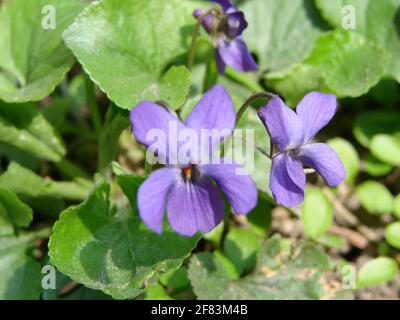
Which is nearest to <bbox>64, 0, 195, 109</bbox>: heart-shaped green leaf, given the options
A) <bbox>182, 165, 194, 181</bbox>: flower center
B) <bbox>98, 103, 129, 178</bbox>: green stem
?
<bbox>98, 103, 129, 178</bbox>: green stem

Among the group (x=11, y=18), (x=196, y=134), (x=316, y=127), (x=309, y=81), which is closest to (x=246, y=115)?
(x=309, y=81)

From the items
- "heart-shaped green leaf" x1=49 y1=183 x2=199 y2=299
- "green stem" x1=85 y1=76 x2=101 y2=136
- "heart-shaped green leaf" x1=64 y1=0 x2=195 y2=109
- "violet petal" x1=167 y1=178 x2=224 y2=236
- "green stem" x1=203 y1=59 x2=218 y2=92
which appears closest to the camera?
"violet petal" x1=167 y1=178 x2=224 y2=236

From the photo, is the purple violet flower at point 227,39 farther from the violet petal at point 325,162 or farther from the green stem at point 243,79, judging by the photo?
the violet petal at point 325,162

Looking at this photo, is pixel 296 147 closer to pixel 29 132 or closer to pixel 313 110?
pixel 313 110

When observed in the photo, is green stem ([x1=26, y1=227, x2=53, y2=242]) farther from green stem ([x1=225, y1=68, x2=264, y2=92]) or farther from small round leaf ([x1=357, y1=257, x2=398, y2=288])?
small round leaf ([x1=357, y1=257, x2=398, y2=288])

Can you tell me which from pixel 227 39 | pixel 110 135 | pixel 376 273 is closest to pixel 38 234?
pixel 110 135

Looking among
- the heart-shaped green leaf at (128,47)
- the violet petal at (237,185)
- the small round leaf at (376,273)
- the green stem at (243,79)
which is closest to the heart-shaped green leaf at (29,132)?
the heart-shaped green leaf at (128,47)
